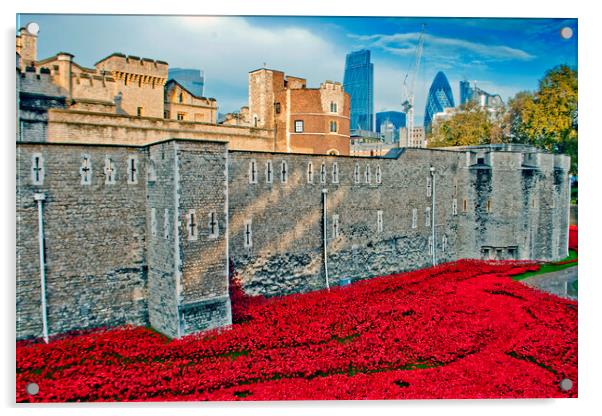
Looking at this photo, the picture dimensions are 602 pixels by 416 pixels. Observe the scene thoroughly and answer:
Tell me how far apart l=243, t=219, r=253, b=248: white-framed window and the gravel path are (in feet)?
33.6

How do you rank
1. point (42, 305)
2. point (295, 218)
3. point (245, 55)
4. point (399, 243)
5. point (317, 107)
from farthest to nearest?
1. point (317, 107)
2. point (399, 243)
3. point (295, 218)
4. point (245, 55)
5. point (42, 305)

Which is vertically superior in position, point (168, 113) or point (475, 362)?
point (168, 113)

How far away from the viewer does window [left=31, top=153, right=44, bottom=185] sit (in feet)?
41.7

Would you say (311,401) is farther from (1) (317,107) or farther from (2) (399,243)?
(1) (317,107)

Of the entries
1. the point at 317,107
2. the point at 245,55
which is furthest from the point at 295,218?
the point at 317,107

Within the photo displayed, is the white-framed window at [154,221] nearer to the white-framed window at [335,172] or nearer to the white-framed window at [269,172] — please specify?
the white-framed window at [269,172]

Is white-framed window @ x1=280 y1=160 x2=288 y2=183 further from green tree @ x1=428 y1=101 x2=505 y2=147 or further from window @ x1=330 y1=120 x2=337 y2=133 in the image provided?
green tree @ x1=428 y1=101 x2=505 y2=147

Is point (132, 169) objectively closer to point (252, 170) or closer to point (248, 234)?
point (252, 170)

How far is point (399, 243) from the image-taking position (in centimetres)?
2198

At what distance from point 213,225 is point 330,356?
15.8 feet

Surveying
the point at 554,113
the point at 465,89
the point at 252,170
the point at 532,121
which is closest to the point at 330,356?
the point at 252,170

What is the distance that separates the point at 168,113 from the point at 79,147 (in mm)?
12471

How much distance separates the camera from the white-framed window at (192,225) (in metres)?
13.5

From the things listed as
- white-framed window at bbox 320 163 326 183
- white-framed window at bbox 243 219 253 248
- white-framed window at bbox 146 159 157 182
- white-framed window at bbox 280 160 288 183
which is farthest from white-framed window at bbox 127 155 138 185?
white-framed window at bbox 320 163 326 183
